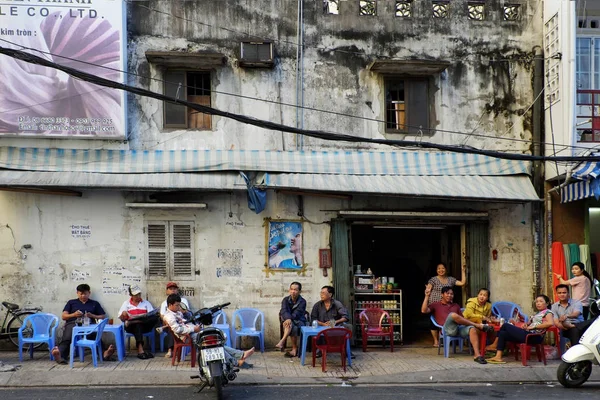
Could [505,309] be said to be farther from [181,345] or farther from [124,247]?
[124,247]

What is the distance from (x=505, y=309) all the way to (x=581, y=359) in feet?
11.1

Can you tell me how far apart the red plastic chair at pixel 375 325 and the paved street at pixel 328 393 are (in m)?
2.58

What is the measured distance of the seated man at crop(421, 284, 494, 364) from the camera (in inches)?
456

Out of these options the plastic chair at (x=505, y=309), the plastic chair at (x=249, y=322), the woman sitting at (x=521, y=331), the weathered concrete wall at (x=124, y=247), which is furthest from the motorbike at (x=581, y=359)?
the plastic chair at (x=249, y=322)

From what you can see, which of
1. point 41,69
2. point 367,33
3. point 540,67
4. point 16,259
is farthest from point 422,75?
point 16,259

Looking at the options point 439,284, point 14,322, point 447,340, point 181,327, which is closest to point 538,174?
point 439,284

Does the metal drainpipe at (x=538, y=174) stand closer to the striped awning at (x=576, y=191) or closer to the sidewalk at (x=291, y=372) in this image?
the striped awning at (x=576, y=191)

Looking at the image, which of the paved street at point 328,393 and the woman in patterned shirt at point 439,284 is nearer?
the paved street at point 328,393

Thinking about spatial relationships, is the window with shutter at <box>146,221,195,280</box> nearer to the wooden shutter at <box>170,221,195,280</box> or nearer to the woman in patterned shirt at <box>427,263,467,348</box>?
the wooden shutter at <box>170,221,195,280</box>

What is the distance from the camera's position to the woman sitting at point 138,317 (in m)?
11.9

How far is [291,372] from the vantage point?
35.7 feet

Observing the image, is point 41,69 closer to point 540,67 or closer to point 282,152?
point 282,152

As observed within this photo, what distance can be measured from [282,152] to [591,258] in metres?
6.57

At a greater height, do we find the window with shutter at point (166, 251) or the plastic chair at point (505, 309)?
the window with shutter at point (166, 251)
